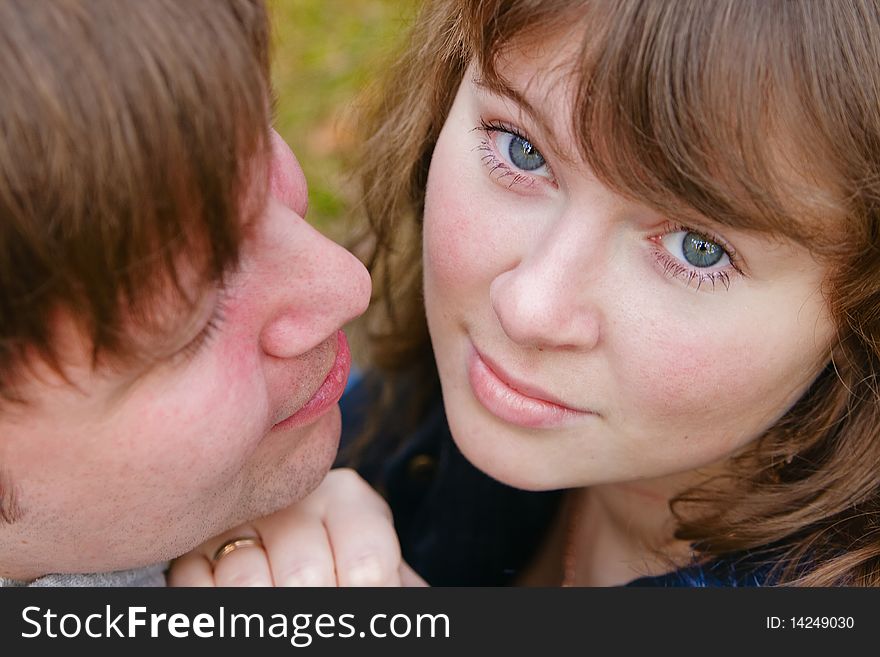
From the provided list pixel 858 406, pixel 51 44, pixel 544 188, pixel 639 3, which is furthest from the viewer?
pixel 858 406

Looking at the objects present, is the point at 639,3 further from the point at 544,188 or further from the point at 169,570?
the point at 169,570

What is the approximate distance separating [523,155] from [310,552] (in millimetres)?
930

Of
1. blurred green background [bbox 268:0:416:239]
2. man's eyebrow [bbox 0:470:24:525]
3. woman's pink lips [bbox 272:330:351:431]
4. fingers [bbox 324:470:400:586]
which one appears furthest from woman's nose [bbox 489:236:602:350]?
blurred green background [bbox 268:0:416:239]

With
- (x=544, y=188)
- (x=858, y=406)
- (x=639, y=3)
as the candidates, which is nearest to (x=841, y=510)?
(x=858, y=406)

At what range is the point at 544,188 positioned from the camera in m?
1.96

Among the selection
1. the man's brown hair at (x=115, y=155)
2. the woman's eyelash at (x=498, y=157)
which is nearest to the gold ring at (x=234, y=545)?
the man's brown hair at (x=115, y=155)

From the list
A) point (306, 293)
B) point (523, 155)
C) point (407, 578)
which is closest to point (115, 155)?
point (306, 293)

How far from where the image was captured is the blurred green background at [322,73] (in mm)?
4629

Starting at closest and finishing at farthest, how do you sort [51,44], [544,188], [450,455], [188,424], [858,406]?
1. [51,44]
2. [188,424]
3. [544,188]
4. [858,406]
5. [450,455]

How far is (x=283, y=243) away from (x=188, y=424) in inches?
13.8

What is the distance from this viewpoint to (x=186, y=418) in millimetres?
1796

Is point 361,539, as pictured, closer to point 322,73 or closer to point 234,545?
point 234,545

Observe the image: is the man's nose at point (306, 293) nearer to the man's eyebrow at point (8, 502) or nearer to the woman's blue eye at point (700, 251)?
the man's eyebrow at point (8, 502)

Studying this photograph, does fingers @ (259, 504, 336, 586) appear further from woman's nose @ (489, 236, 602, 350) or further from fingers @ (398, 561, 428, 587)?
woman's nose @ (489, 236, 602, 350)
